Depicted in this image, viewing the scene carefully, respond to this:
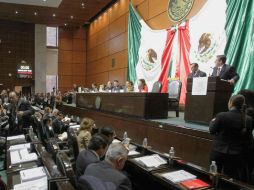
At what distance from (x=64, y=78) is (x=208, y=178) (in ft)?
44.4

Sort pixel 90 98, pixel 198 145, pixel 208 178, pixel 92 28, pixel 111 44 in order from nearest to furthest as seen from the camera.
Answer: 1. pixel 208 178
2. pixel 198 145
3. pixel 90 98
4. pixel 111 44
5. pixel 92 28

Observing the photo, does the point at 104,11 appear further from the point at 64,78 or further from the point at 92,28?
the point at 64,78

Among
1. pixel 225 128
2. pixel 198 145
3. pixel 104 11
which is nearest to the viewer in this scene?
pixel 225 128

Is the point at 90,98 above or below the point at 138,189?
above

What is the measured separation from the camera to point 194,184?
1825 millimetres

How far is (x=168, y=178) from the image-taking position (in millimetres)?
1934

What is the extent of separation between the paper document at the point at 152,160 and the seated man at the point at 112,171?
594 millimetres

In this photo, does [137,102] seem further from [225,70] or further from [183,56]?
[183,56]

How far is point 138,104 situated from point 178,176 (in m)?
2.63

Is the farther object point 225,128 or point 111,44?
point 111,44

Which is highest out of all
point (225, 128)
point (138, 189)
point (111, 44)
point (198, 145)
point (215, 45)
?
point (111, 44)

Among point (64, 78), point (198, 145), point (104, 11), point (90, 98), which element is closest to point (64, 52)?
point (64, 78)

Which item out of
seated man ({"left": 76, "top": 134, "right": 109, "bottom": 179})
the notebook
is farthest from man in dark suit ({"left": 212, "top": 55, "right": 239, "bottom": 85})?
seated man ({"left": 76, "top": 134, "right": 109, "bottom": 179})

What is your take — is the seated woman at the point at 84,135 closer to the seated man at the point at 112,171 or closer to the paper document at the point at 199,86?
the seated man at the point at 112,171
